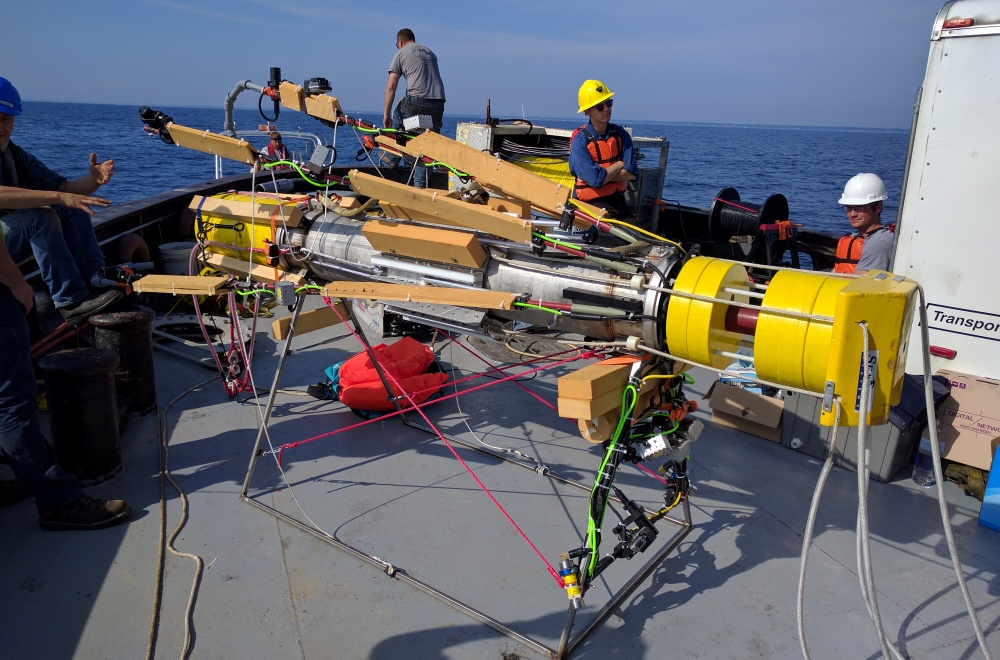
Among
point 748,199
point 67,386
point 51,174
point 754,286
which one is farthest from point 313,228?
point 748,199

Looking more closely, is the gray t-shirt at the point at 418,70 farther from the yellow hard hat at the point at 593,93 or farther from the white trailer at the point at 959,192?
the white trailer at the point at 959,192

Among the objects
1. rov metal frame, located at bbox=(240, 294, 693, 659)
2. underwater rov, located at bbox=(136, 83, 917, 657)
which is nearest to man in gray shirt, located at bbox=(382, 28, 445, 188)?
underwater rov, located at bbox=(136, 83, 917, 657)

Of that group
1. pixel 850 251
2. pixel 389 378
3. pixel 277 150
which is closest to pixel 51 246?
pixel 277 150

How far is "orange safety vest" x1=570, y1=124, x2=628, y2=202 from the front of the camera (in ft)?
17.0

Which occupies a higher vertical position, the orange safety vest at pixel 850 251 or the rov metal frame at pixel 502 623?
the orange safety vest at pixel 850 251

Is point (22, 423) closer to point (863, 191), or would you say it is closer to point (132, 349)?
point (132, 349)

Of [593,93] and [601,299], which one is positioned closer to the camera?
[601,299]

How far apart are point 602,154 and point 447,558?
127 inches

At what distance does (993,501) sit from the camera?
12.4ft

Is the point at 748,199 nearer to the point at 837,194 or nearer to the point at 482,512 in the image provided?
the point at 837,194

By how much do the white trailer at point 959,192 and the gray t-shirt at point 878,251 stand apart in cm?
17

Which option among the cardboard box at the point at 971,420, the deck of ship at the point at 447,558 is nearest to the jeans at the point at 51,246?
the deck of ship at the point at 447,558

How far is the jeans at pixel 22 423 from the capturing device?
3.36m

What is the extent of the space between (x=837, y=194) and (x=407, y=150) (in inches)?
1120
